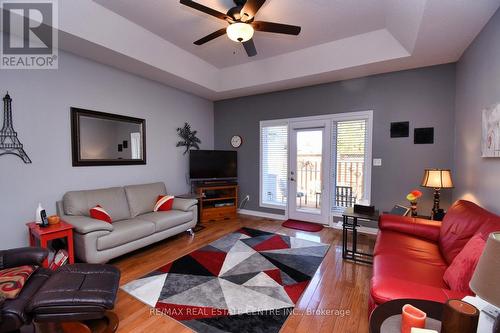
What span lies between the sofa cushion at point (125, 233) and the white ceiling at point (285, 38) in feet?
7.26

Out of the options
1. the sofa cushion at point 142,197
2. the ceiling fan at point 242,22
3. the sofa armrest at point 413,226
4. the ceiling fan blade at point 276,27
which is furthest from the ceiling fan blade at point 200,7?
the sofa armrest at point 413,226

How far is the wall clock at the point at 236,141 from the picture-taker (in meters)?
5.11

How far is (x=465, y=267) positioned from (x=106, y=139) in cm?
414

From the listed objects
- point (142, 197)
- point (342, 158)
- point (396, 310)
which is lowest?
point (396, 310)

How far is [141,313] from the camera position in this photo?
1.88 metres

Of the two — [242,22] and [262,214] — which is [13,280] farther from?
[262,214]

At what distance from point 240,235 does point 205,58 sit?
3176mm

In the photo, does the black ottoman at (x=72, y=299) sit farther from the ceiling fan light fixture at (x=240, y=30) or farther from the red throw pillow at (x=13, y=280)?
the ceiling fan light fixture at (x=240, y=30)

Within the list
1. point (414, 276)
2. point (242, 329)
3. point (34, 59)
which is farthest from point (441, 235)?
point (34, 59)

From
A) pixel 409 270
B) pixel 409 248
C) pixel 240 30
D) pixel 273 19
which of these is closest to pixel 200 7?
pixel 240 30

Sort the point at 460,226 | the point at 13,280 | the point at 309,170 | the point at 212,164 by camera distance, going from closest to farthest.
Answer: the point at 13,280, the point at 460,226, the point at 309,170, the point at 212,164

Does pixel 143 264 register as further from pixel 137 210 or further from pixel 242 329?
pixel 242 329

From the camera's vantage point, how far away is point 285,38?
334cm

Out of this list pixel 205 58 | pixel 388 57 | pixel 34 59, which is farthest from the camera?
pixel 205 58
